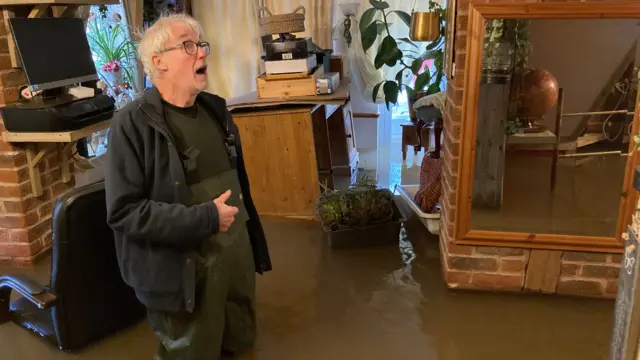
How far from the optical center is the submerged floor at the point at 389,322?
86.1 inches

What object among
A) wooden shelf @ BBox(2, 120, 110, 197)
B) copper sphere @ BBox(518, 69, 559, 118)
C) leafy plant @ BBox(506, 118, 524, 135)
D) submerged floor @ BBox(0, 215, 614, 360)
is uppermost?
copper sphere @ BBox(518, 69, 559, 118)

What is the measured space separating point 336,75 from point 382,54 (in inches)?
25.9

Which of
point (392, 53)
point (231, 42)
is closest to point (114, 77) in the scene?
point (231, 42)

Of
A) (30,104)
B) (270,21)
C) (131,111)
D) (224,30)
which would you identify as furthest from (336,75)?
(131,111)

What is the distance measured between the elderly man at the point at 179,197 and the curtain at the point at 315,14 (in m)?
2.75

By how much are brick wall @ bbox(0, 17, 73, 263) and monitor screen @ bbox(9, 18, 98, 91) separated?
0.28ft

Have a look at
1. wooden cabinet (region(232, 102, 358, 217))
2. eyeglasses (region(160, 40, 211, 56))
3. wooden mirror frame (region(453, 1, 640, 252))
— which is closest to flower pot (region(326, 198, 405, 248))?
wooden cabinet (region(232, 102, 358, 217))

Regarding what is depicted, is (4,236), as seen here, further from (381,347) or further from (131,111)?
(381,347)

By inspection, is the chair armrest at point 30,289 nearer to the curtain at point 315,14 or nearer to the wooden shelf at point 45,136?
the wooden shelf at point 45,136

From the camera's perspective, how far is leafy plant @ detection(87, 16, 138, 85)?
4277 mm

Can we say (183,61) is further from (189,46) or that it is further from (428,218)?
(428,218)

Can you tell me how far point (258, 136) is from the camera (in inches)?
133

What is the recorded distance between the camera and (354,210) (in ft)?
10.0

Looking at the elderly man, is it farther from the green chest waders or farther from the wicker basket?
the wicker basket
